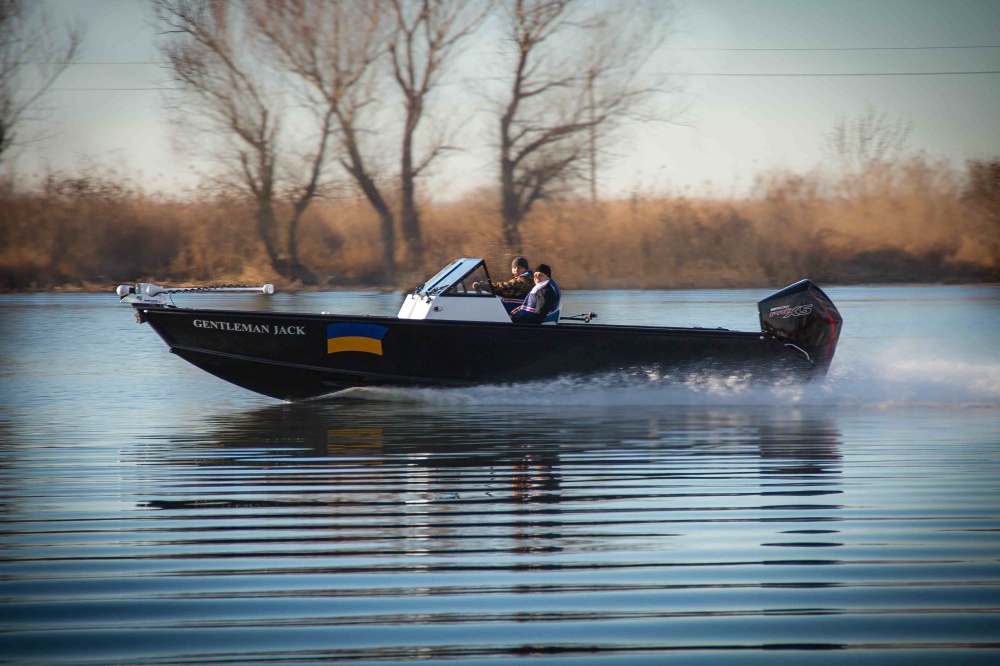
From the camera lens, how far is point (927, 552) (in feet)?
15.8

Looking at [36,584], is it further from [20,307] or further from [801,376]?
[20,307]

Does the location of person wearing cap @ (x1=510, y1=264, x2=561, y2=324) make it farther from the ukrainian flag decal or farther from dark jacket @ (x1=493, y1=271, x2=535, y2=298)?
the ukrainian flag decal

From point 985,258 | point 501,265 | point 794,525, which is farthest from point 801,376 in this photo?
point 985,258

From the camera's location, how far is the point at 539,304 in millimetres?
10797

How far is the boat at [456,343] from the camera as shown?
10.8 meters

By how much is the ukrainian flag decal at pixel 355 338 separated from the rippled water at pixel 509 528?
0.65m

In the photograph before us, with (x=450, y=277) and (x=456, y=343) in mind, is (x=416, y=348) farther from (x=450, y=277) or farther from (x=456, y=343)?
(x=450, y=277)

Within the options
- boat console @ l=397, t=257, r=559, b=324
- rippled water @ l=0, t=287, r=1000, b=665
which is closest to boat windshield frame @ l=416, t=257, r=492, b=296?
boat console @ l=397, t=257, r=559, b=324

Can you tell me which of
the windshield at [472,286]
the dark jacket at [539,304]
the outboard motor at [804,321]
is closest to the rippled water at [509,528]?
the outboard motor at [804,321]

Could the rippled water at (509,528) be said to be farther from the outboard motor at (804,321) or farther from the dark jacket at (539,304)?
the dark jacket at (539,304)

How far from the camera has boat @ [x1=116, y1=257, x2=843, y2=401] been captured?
10773mm

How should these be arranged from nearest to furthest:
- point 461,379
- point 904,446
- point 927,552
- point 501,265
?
point 927,552 → point 904,446 → point 461,379 → point 501,265

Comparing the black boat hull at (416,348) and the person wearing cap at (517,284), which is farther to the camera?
the person wearing cap at (517,284)

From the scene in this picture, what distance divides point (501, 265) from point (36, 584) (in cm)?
2768
